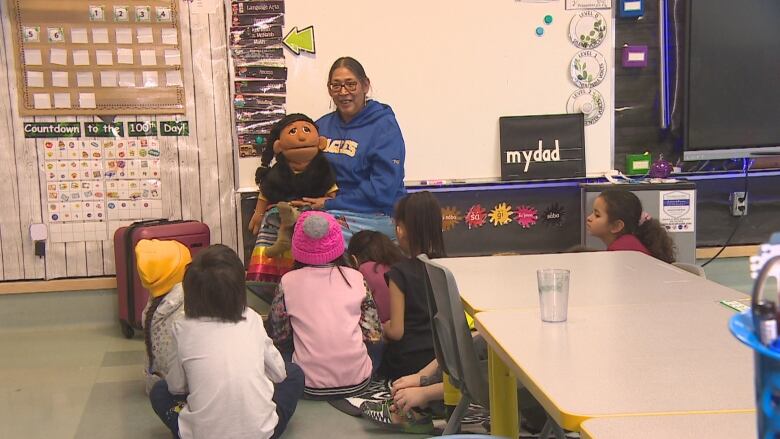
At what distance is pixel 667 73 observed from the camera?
4234 millimetres

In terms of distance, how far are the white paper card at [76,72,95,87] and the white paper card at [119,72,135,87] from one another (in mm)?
140

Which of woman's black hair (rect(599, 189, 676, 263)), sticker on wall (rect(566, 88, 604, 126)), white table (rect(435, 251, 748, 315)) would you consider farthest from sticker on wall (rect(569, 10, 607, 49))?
white table (rect(435, 251, 748, 315))

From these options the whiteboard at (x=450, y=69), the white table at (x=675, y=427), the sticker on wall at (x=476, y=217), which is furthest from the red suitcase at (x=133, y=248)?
the white table at (x=675, y=427)

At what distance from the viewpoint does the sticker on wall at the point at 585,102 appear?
167 inches

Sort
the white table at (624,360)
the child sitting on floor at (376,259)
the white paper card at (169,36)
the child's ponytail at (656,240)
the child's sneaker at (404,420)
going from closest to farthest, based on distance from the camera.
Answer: the white table at (624,360)
the child's sneaker at (404,420)
the child's ponytail at (656,240)
the child sitting on floor at (376,259)
the white paper card at (169,36)

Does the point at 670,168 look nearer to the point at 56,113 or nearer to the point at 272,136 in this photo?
the point at 272,136

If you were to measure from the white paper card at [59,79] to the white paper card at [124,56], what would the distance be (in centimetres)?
28

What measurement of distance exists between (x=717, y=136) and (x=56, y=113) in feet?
11.7

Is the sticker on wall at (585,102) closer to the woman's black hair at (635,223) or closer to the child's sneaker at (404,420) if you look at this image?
the woman's black hair at (635,223)

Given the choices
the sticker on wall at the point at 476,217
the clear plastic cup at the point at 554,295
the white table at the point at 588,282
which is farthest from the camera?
the sticker on wall at the point at 476,217

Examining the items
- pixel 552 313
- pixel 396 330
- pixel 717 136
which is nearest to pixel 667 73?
pixel 717 136

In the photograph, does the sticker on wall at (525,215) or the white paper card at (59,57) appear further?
the sticker on wall at (525,215)

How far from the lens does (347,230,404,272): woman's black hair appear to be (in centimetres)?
326

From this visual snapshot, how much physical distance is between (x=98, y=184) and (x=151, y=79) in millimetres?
631
